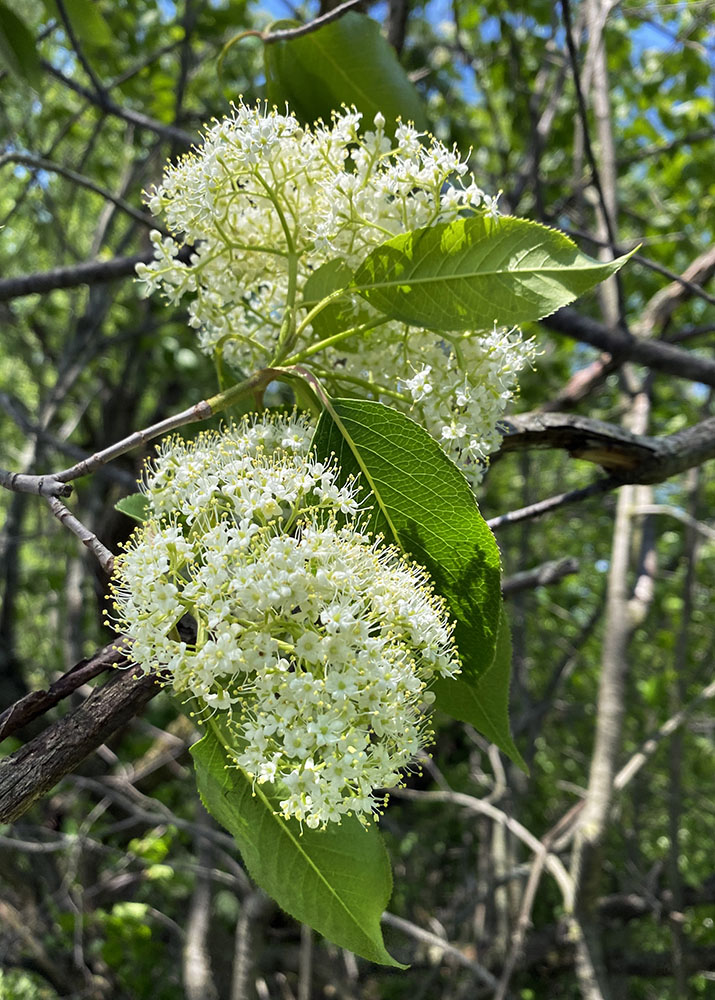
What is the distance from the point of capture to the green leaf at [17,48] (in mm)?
1681

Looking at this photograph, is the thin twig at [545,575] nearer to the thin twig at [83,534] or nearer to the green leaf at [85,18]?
the thin twig at [83,534]

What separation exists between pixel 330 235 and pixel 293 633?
61 centimetres

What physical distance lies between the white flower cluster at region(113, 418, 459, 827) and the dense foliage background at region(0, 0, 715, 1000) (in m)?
1.14

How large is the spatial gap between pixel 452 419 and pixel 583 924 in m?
2.10

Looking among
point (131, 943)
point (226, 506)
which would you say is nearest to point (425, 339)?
point (226, 506)

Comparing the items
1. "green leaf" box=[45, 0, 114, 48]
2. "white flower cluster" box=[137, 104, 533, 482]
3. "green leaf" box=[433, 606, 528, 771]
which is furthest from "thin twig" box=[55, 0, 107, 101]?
"green leaf" box=[433, 606, 528, 771]

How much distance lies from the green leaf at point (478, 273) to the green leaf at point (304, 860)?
0.63 meters

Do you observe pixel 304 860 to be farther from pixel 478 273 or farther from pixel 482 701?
pixel 478 273

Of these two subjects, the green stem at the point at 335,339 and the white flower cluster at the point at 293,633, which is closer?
the white flower cluster at the point at 293,633

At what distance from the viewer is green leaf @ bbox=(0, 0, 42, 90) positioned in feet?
5.51

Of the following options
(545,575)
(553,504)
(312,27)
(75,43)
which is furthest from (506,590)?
(75,43)

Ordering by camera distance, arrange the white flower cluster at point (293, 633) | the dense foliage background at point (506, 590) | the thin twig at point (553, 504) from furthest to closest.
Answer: the dense foliage background at point (506, 590) → the thin twig at point (553, 504) → the white flower cluster at point (293, 633)

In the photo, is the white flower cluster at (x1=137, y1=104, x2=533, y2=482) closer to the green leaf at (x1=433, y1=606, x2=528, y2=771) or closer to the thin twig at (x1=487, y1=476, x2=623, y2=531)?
the thin twig at (x1=487, y1=476, x2=623, y2=531)

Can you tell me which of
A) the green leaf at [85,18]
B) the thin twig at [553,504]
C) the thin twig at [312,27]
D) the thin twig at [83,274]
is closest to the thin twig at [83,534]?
the thin twig at [553,504]
